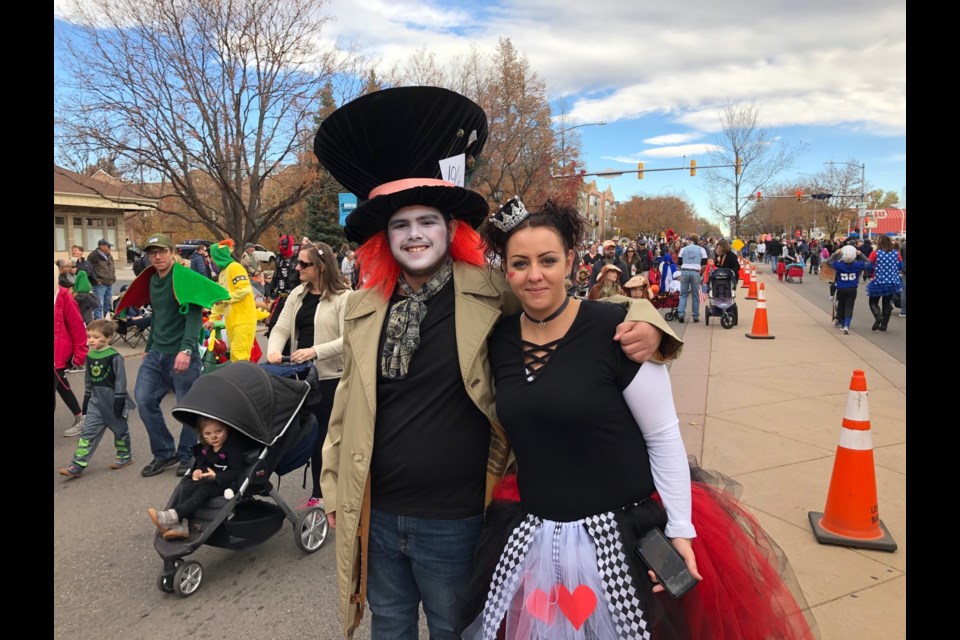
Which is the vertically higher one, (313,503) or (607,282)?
(607,282)

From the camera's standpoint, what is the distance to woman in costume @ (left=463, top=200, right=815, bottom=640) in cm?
173

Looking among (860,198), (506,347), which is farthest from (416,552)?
(860,198)

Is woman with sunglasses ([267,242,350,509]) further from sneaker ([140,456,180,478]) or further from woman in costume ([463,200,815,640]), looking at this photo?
woman in costume ([463,200,815,640])

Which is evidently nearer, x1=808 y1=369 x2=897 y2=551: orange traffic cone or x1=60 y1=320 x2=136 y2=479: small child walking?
x1=808 y1=369 x2=897 y2=551: orange traffic cone

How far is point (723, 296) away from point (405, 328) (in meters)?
11.7

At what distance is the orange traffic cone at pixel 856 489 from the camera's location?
363 cm

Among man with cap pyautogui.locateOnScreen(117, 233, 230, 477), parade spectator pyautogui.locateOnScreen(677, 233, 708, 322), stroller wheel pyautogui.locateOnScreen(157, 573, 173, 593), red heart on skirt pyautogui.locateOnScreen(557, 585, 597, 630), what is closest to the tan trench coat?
red heart on skirt pyautogui.locateOnScreen(557, 585, 597, 630)

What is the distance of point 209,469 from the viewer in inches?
145

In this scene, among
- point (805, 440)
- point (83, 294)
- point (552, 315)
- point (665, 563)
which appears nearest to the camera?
point (665, 563)

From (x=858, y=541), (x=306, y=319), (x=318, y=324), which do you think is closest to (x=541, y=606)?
(x=858, y=541)

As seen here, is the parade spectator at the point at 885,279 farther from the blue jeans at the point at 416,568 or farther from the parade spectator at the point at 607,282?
the blue jeans at the point at 416,568

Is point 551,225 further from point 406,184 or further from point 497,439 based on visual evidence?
point 497,439

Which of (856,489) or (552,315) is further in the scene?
(856,489)

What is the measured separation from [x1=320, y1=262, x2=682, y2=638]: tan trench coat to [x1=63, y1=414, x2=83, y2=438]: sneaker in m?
5.71
